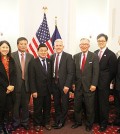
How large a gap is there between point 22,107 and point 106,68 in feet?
5.39

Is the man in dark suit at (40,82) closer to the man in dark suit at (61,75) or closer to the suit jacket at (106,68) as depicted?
the man in dark suit at (61,75)

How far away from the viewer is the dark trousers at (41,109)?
3984mm

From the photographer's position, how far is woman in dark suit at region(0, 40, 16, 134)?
11.8ft

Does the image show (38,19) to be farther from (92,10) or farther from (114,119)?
(114,119)

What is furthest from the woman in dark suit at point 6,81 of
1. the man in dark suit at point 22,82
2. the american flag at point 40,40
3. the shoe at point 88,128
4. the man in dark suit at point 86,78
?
the american flag at point 40,40

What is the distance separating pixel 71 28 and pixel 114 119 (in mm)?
2896

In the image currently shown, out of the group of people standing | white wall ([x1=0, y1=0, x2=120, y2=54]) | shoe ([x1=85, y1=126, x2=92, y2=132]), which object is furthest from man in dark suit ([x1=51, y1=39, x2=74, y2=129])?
white wall ([x1=0, y1=0, x2=120, y2=54])

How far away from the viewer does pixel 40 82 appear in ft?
12.9

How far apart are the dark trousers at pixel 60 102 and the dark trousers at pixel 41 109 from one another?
0.14 meters

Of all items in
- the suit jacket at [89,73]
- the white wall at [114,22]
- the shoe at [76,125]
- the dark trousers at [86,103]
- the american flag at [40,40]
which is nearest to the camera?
the suit jacket at [89,73]

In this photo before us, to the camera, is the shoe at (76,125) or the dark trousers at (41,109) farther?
the shoe at (76,125)

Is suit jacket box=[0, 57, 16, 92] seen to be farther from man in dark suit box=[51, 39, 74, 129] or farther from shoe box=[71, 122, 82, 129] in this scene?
shoe box=[71, 122, 82, 129]

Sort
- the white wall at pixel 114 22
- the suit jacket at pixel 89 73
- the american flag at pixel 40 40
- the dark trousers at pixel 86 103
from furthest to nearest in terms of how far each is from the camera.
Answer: the white wall at pixel 114 22, the american flag at pixel 40 40, the dark trousers at pixel 86 103, the suit jacket at pixel 89 73

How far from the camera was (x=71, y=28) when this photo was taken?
6328 mm
